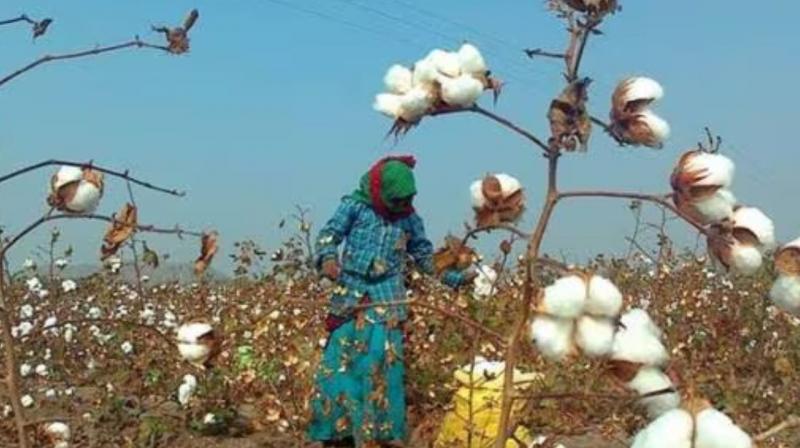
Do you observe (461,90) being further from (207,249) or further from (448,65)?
(207,249)

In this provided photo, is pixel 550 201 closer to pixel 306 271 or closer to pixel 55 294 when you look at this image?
pixel 306 271

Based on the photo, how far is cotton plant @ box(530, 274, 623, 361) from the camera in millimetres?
1136

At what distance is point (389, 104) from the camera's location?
1.35m

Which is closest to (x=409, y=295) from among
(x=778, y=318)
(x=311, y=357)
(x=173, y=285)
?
(x=311, y=357)

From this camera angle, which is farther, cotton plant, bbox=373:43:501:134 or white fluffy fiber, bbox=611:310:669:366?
cotton plant, bbox=373:43:501:134

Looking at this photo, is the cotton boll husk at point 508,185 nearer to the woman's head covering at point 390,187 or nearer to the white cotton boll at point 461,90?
the white cotton boll at point 461,90

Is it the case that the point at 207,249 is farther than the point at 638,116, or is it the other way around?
the point at 207,249

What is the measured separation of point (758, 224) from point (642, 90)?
157 mm

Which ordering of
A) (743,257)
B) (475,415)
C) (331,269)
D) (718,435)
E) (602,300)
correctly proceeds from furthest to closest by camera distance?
(331,269)
(475,415)
(743,257)
(602,300)
(718,435)

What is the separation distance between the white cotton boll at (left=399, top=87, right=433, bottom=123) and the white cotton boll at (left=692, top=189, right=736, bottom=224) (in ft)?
0.85

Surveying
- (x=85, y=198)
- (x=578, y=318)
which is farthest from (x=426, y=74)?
(x=85, y=198)

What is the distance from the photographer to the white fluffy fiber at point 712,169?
1.26 m

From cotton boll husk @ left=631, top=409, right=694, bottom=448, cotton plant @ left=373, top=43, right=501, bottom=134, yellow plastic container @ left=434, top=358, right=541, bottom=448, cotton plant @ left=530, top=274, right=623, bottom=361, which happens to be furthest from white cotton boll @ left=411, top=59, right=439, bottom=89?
yellow plastic container @ left=434, top=358, right=541, bottom=448

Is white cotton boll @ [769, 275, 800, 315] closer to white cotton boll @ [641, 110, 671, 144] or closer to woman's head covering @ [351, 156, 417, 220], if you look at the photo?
white cotton boll @ [641, 110, 671, 144]
